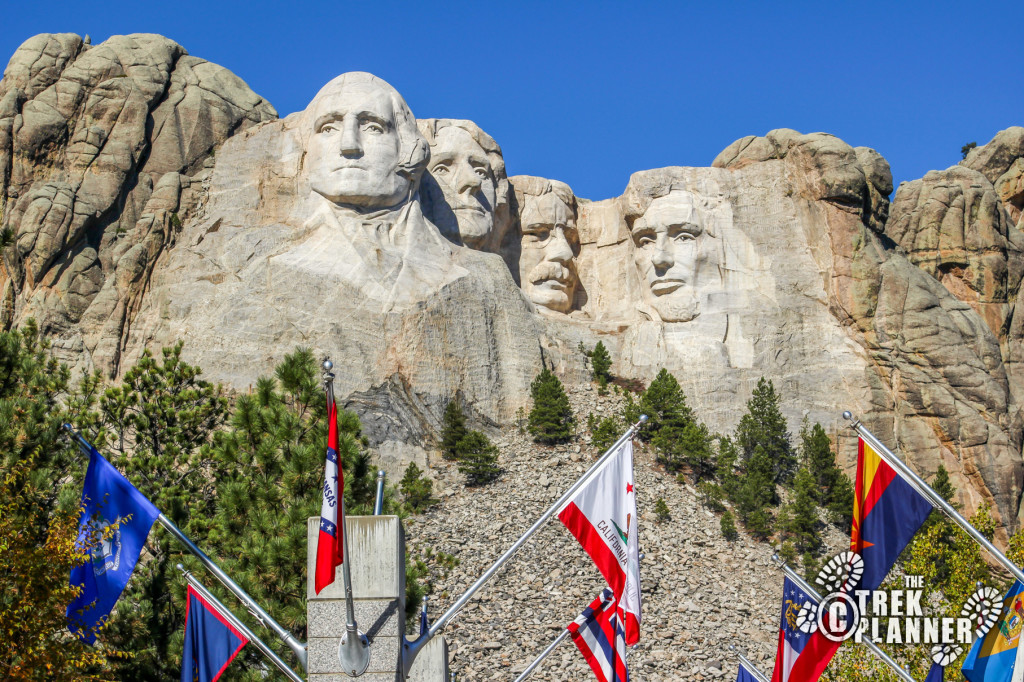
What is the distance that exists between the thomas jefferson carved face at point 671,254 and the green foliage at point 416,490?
35.8ft

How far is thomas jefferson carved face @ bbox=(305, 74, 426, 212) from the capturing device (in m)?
35.3

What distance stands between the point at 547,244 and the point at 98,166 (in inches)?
495

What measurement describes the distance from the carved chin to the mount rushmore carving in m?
0.05

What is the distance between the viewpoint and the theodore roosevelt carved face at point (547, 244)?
41.1 m

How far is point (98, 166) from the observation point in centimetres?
3634

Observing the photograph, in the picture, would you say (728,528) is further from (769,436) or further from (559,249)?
(559,249)

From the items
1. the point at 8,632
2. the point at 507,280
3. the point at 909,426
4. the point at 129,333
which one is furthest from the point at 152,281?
the point at 8,632

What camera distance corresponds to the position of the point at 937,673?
57.1 feet

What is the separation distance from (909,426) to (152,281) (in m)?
19.1

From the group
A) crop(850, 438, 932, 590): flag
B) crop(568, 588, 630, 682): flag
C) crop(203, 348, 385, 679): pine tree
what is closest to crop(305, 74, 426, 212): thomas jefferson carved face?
crop(203, 348, 385, 679): pine tree

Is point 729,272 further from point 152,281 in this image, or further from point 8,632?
point 8,632

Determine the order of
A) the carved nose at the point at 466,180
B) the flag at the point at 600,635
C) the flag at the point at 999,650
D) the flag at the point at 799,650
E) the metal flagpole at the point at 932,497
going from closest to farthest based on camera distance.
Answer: the metal flagpole at the point at 932,497 → the flag at the point at 999,650 → the flag at the point at 799,650 → the flag at the point at 600,635 → the carved nose at the point at 466,180

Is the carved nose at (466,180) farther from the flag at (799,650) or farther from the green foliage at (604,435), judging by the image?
the flag at (799,650)

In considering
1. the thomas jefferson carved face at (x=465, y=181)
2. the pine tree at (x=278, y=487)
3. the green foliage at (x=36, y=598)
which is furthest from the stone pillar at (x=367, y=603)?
the thomas jefferson carved face at (x=465, y=181)
